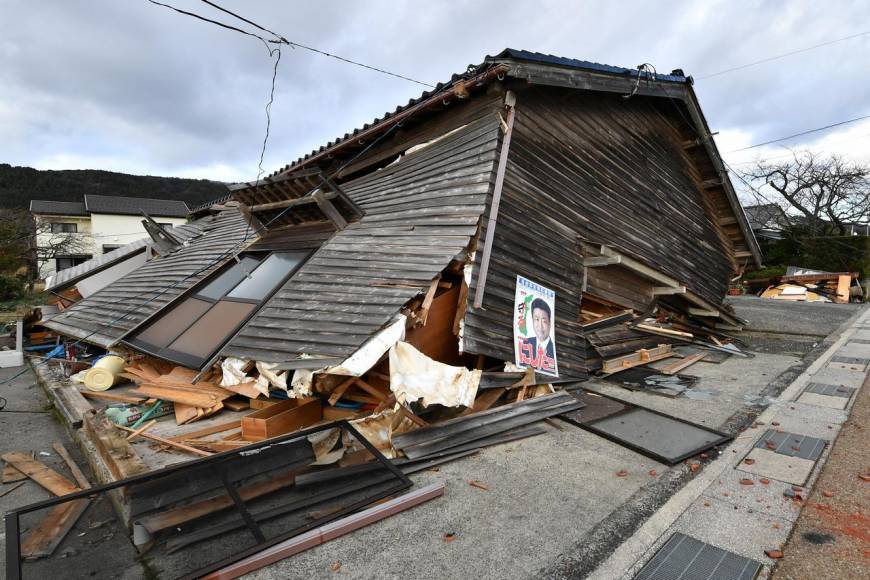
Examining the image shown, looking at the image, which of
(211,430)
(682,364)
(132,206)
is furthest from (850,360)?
(132,206)

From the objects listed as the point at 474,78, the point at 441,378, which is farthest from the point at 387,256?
the point at 474,78

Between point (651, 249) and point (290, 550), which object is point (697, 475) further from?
point (651, 249)

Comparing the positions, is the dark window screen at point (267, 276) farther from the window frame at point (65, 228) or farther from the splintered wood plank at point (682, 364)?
the window frame at point (65, 228)

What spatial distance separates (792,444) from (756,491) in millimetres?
1405

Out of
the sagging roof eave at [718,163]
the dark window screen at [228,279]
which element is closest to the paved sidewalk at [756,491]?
the dark window screen at [228,279]

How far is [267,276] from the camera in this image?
7.11m

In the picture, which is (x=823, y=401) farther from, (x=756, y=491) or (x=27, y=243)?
(x=27, y=243)

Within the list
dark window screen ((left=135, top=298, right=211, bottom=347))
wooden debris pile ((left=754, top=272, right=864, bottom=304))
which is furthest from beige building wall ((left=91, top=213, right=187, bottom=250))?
wooden debris pile ((left=754, top=272, right=864, bottom=304))

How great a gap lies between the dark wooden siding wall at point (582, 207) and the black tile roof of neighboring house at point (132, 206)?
4677cm

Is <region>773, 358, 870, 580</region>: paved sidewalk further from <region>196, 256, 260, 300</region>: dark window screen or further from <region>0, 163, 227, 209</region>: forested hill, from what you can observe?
<region>0, 163, 227, 209</region>: forested hill

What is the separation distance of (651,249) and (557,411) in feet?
17.7

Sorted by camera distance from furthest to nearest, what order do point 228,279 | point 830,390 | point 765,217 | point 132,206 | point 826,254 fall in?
1. point 132,206
2. point 765,217
3. point 826,254
4. point 228,279
5. point 830,390

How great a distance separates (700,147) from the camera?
11883 mm

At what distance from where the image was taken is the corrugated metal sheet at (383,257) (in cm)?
507
